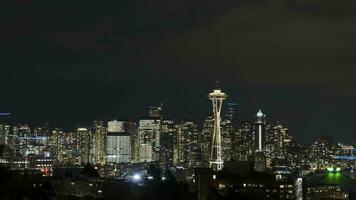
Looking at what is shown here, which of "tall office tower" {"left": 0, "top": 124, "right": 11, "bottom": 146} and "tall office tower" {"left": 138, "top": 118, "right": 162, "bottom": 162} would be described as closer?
"tall office tower" {"left": 0, "top": 124, "right": 11, "bottom": 146}

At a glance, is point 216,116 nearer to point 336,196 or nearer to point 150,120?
point 336,196

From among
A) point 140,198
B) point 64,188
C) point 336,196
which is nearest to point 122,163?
point 336,196

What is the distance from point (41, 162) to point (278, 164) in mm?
26410

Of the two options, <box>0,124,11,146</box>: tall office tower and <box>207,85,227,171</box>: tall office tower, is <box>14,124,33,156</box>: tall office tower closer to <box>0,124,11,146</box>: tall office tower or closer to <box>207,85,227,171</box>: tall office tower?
<box>0,124,11,146</box>: tall office tower

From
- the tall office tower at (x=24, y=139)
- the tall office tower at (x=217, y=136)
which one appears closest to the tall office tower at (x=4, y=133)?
the tall office tower at (x=24, y=139)

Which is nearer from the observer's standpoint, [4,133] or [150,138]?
[4,133]

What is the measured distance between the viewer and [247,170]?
44.4 metres

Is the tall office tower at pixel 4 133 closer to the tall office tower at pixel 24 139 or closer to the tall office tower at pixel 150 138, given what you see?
the tall office tower at pixel 24 139

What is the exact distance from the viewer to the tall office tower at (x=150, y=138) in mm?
79250

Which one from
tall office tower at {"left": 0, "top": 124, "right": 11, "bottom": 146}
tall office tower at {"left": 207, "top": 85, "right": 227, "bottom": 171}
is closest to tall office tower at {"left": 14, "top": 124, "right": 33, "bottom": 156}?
tall office tower at {"left": 0, "top": 124, "right": 11, "bottom": 146}

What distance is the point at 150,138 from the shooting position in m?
79.8

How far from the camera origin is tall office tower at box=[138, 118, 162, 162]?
7925 centimetres

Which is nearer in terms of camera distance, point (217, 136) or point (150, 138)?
point (217, 136)

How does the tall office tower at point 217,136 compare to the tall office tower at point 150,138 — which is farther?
the tall office tower at point 150,138
